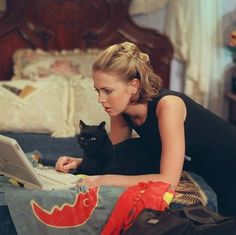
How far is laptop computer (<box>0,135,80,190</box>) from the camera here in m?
1.77

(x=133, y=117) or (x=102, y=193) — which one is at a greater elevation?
(x=133, y=117)

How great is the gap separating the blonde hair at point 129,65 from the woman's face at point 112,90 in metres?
0.02

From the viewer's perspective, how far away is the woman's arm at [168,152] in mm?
1872

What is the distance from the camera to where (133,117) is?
2.12m

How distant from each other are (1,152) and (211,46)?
1.97 meters

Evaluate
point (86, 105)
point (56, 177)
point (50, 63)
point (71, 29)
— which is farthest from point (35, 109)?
point (56, 177)

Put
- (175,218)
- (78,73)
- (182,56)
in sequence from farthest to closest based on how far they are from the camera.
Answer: (182,56), (78,73), (175,218)

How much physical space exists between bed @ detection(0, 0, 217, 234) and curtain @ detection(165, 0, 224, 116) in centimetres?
11

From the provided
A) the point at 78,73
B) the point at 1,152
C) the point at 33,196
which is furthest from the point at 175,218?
the point at 78,73

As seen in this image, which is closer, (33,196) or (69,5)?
(33,196)

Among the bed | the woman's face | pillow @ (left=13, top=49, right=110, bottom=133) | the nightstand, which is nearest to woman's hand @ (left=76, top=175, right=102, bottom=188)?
the woman's face

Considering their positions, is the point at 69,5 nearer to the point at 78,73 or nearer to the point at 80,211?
the point at 78,73

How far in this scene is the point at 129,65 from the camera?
6.45 ft

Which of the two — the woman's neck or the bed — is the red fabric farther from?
the bed
